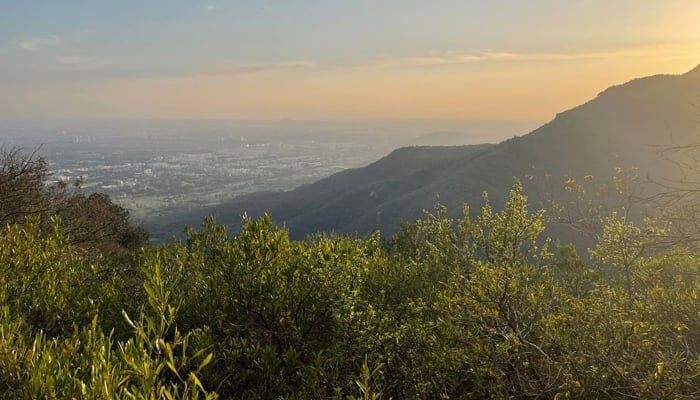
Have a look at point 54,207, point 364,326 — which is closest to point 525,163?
point 54,207

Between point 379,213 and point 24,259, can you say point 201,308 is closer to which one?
point 24,259

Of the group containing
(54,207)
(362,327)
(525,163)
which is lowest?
(525,163)

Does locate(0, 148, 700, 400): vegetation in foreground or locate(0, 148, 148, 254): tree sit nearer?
locate(0, 148, 700, 400): vegetation in foreground

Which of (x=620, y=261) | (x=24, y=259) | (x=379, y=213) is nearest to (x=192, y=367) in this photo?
(x=24, y=259)

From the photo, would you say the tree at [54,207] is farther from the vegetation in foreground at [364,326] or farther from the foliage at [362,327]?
the vegetation in foreground at [364,326]

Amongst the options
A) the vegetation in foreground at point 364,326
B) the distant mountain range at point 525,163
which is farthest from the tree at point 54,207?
the distant mountain range at point 525,163

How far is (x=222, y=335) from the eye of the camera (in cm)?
826

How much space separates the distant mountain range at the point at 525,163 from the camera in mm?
106688

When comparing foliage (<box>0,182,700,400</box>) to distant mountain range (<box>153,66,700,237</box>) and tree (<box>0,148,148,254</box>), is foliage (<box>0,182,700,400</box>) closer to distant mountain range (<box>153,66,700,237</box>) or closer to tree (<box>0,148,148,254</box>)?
tree (<box>0,148,148,254</box>)

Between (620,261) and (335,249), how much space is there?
7.26m

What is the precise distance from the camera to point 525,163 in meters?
117

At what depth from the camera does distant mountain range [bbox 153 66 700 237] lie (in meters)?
107

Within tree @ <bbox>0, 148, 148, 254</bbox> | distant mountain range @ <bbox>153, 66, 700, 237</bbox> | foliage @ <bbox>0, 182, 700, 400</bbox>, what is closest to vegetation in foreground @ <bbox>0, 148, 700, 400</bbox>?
foliage @ <bbox>0, 182, 700, 400</bbox>

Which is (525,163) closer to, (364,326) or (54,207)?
(54,207)
